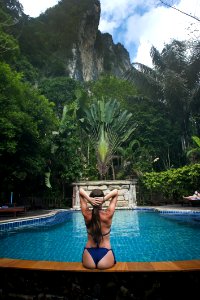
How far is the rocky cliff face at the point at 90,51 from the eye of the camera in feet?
108

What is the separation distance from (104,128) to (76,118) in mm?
2100

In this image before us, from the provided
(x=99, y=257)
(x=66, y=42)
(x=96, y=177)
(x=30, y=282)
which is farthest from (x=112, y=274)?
(x=66, y=42)

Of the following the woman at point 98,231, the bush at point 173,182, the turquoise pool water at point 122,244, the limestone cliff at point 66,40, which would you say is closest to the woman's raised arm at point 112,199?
the woman at point 98,231

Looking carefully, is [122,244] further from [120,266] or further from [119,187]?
[119,187]

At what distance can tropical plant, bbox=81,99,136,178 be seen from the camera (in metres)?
15.3

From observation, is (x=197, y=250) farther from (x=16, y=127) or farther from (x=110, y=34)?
(x=110, y=34)

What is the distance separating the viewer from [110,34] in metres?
40.7

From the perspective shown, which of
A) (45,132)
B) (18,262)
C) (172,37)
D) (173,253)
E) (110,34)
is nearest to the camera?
(18,262)

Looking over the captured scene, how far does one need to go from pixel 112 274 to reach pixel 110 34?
43.2 m

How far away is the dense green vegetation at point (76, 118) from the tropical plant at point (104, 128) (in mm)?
427

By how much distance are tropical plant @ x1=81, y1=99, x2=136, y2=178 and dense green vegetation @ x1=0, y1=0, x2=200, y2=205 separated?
16.8 inches

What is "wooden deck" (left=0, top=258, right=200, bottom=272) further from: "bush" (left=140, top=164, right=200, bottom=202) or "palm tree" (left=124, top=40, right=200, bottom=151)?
"palm tree" (left=124, top=40, right=200, bottom=151)

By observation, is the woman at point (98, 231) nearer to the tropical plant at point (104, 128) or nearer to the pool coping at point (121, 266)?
the pool coping at point (121, 266)

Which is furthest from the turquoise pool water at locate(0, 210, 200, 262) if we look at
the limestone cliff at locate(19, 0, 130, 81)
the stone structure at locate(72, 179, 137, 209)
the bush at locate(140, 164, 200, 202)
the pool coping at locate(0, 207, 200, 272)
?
the limestone cliff at locate(19, 0, 130, 81)
